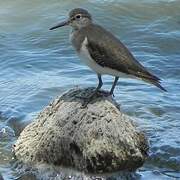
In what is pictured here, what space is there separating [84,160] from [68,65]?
3.79 m

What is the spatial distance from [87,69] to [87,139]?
3.44 m

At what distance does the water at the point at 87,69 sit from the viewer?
796 cm

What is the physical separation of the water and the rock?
27 centimetres

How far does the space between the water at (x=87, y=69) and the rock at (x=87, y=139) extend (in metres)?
0.27

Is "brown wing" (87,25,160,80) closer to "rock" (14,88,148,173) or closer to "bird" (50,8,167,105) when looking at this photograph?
"bird" (50,8,167,105)

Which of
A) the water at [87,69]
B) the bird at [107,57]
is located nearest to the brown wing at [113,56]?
the bird at [107,57]

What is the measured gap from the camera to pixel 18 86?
9.67m

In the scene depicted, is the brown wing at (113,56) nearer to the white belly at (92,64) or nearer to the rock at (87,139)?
the white belly at (92,64)

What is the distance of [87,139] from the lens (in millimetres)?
6738

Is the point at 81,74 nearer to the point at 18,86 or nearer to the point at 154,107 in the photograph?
the point at 18,86

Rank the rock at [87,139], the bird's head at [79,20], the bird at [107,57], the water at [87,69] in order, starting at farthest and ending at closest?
the water at [87,69]
the bird's head at [79,20]
the bird at [107,57]
the rock at [87,139]

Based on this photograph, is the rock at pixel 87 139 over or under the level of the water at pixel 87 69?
over

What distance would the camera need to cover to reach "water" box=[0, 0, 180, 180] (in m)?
7.96

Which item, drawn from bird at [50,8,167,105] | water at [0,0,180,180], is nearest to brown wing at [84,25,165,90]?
bird at [50,8,167,105]
